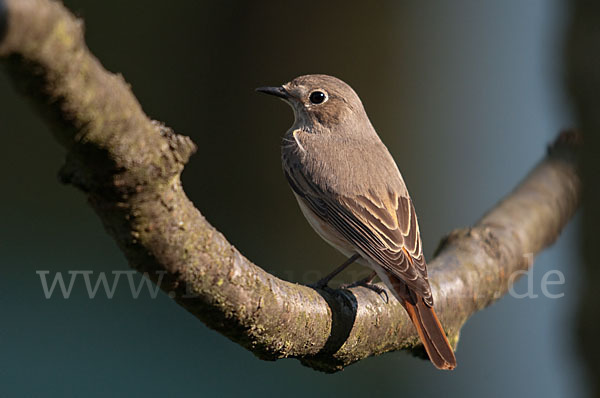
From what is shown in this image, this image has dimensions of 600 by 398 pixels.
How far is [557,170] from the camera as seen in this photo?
15.8 feet

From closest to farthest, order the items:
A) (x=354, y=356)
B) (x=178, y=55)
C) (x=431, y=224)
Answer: (x=354, y=356), (x=178, y=55), (x=431, y=224)

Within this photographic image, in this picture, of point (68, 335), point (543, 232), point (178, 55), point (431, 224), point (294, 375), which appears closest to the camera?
point (543, 232)

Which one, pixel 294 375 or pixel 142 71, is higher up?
pixel 142 71

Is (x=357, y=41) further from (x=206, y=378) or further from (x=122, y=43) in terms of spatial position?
(x=206, y=378)

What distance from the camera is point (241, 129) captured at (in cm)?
749

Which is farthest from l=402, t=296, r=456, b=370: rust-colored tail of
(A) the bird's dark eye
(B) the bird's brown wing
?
(A) the bird's dark eye

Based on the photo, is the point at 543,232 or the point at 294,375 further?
the point at 294,375

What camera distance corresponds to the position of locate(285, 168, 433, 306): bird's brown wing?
3.54m

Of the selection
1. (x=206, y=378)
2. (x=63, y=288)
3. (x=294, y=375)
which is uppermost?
(x=63, y=288)

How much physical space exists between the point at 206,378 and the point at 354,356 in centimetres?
393

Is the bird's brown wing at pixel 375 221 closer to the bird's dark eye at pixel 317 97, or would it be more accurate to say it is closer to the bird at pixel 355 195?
the bird at pixel 355 195

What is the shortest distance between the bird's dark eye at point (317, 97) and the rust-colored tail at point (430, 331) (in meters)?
1.82

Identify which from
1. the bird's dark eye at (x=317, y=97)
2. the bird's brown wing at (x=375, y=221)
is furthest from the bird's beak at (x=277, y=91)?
the bird's brown wing at (x=375, y=221)

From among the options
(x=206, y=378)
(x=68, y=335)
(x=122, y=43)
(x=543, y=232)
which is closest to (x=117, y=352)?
(x=68, y=335)
